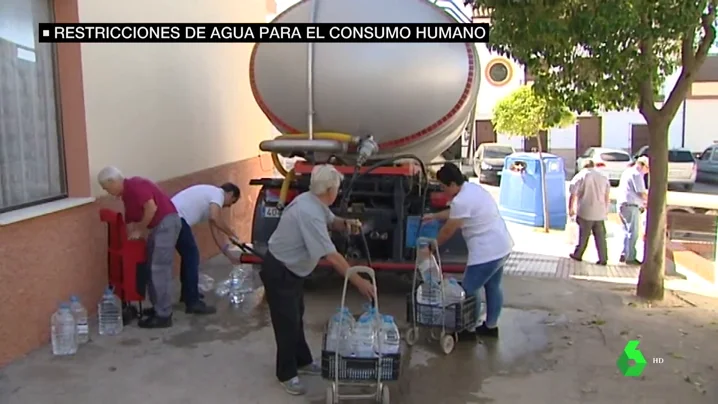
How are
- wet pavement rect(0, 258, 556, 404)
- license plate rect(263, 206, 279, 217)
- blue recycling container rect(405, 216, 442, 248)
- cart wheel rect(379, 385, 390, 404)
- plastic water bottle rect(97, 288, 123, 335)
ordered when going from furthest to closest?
license plate rect(263, 206, 279, 217) → blue recycling container rect(405, 216, 442, 248) → plastic water bottle rect(97, 288, 123, 335) → wet pavement rect(0, 258, 556, 404) → cart wheel rect(379, 385, 390, 404)

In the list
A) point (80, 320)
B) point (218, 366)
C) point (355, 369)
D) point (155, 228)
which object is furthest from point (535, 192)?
point (355, 369)

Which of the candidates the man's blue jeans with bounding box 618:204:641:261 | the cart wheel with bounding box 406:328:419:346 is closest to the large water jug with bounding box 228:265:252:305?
the cart wheel with bounding box 406:328:419:346

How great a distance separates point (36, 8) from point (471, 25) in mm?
3843

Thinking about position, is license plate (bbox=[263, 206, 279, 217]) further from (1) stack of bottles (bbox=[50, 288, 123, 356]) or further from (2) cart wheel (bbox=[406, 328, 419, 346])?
(2) cart wheel (bbox=[406, 328, 419, 346])

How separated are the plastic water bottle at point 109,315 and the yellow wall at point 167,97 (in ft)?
3.30

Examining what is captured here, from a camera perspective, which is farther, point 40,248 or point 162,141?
point 162,141

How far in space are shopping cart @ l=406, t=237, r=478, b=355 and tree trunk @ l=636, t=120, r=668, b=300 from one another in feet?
8.41

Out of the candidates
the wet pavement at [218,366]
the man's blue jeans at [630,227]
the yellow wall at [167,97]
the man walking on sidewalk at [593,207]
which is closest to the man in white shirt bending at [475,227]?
the wet pavement at [218,366]

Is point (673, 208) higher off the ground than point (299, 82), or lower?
lower

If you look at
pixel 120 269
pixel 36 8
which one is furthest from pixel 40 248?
pixel 36 8

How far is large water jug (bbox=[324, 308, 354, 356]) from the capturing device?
13.9 ft

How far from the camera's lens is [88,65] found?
6121 mm

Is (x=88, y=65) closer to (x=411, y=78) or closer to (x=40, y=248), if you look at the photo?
(x=40, y=248)

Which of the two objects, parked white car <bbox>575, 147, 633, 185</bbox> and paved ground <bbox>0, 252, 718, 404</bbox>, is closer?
paved ground <bbox>0, 252, 718, 404</bbox>
